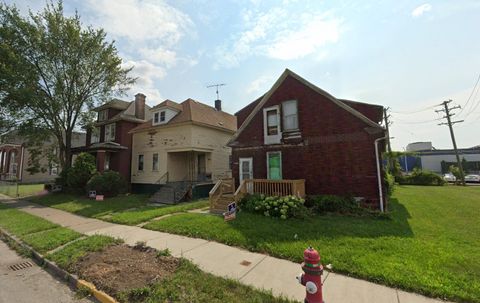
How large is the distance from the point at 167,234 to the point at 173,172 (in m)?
11.6

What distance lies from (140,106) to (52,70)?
746cm

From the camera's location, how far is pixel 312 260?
304 centimetres

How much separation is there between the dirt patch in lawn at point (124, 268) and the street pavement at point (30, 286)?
15.4 inches

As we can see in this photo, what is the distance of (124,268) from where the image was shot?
482cm

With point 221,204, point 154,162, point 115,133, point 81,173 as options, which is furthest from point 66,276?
point 115,133

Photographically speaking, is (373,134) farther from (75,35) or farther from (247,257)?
(75,35)

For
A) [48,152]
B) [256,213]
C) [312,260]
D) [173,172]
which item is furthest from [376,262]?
[48,152]

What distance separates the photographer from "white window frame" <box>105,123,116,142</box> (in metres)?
22.0

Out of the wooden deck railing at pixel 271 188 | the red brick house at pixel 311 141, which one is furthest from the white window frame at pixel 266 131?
the wooden deck railing at pixel 271 188

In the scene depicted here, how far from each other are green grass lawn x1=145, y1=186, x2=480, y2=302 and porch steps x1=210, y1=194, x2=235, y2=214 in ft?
4.99

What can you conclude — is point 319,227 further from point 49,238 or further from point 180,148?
point 180,148

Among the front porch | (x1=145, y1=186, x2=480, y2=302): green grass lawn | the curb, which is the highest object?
the front porch

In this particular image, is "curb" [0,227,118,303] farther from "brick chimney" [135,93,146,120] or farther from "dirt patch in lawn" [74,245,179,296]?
"brick chimney" [135,93,146,120]

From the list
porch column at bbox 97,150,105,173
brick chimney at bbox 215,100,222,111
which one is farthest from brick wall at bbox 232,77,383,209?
porch column at bbox 97,150,105,173
